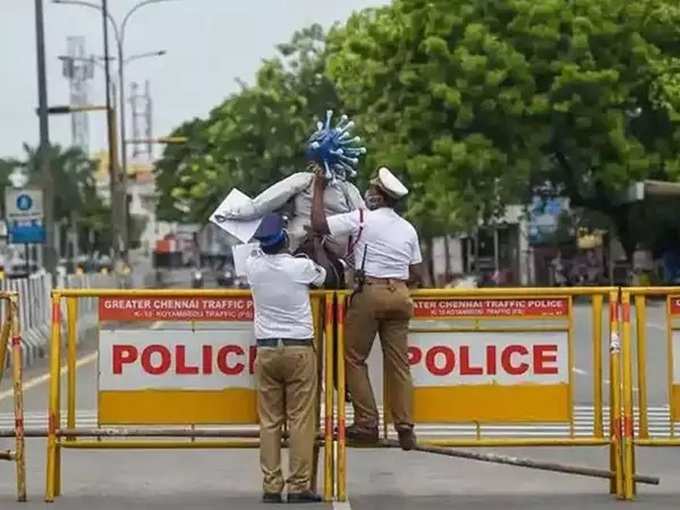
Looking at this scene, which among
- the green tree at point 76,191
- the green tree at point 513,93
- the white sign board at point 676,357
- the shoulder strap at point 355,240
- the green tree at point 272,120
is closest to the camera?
the shoulder strap at point 355,240

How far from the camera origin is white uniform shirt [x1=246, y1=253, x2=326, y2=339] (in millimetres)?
11055

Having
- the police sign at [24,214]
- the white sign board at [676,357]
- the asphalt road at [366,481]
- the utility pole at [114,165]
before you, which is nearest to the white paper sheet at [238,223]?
the asphalt road at [366,481]

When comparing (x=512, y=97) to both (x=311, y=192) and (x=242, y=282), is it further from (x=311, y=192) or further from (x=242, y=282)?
(x=311, y=192)

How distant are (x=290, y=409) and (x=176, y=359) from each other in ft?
2.98

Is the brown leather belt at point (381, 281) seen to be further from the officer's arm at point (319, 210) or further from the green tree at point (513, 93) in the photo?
the green tree at point (513, 93)

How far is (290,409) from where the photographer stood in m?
11.2

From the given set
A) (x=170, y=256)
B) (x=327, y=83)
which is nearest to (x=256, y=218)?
(x=327, y=83)

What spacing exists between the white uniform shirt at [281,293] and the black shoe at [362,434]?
0.75 m

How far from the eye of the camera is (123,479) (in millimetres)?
12844

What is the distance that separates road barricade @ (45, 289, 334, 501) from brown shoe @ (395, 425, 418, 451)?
50 cm

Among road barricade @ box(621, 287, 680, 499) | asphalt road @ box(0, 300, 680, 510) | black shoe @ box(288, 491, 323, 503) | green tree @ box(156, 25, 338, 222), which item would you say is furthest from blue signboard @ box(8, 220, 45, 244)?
green tree @ box(156, 25, 338, 222)

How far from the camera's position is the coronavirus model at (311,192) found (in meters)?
11.3

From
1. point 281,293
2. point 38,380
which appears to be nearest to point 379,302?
point 281,293

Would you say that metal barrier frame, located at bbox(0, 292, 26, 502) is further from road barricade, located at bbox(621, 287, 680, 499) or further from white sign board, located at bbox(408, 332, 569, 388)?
road barricade, located at bbox(621, 287, 680, 499)
